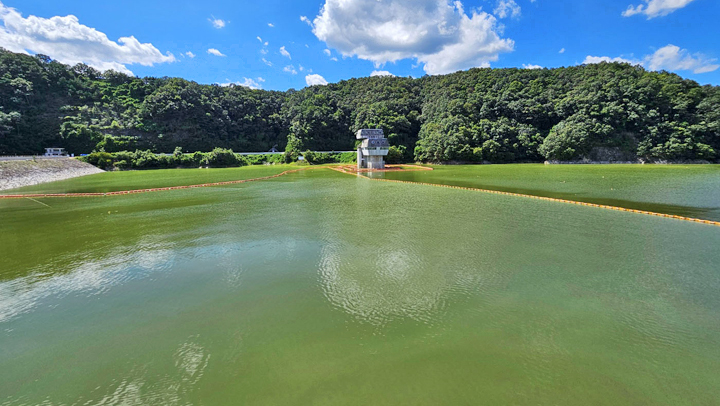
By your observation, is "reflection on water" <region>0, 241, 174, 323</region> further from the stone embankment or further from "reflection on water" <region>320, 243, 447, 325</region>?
the stone embankment

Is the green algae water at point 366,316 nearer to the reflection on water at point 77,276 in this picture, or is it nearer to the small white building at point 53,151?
the reflection on water at point 77,276

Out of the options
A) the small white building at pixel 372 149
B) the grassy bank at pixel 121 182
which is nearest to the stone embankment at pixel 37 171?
the grassy bank at pixel 121 182

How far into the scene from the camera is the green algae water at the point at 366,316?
4430 millimetres

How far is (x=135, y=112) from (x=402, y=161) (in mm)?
62265

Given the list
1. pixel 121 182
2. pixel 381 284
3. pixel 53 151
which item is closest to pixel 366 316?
pixel 381 284

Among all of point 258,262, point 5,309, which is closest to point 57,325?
point 5,309

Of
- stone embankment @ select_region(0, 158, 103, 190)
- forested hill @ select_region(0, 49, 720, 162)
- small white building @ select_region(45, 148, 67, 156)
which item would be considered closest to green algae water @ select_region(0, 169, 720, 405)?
stone embankment @ select_region(0, 158, 103, 190)

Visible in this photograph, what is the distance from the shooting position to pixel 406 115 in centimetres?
8656

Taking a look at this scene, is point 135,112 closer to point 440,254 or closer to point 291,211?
point 291,211

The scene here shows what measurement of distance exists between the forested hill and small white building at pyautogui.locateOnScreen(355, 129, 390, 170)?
21.1m

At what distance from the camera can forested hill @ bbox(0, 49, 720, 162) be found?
62375mm

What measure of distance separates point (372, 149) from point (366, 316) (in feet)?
145

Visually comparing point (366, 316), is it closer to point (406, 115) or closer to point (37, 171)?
point (37, 171)

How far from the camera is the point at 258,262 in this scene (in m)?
9.53
